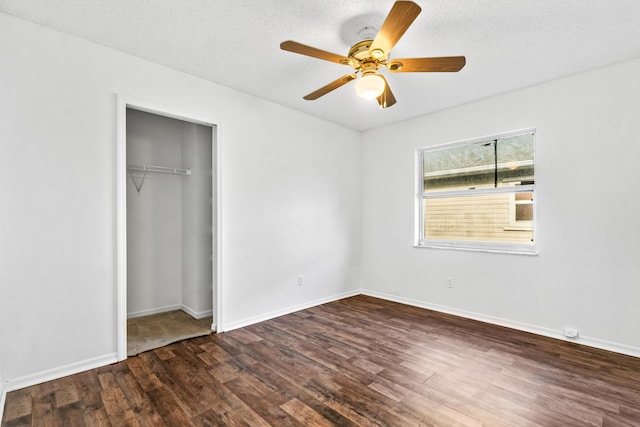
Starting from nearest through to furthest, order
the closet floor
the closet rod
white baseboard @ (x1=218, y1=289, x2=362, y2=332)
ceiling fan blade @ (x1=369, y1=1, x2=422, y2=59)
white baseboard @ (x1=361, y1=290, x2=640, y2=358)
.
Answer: ceiling fan blade @ (x1=369, y1=1, x2=422, y2=59), white baseboard @ (x1=361, y1=290, x2=640, y2=358), the closet floor, white baseboard @ (x1=218, y1=289, x2=362, y2=332), the closet rod

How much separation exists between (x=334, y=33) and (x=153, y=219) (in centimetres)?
302

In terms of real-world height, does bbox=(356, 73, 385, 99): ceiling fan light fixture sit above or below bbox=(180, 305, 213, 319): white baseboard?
above

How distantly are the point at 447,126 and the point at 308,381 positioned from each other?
10.8 feet

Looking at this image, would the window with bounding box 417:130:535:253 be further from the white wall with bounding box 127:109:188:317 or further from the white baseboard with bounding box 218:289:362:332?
the white wall with bounding box 127:109:188:317

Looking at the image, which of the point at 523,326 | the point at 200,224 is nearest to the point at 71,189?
the point at 200,224

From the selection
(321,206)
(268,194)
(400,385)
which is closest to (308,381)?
(400,385)

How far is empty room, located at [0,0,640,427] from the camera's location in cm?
210

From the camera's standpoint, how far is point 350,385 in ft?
7.30

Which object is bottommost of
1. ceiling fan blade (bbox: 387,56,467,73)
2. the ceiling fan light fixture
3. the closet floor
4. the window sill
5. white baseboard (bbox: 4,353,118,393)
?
the closet floor

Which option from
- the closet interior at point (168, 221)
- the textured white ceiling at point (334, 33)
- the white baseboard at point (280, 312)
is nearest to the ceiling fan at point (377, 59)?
the textured white ceiling at point (334, 33)

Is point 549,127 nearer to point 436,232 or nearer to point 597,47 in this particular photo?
point 597,47

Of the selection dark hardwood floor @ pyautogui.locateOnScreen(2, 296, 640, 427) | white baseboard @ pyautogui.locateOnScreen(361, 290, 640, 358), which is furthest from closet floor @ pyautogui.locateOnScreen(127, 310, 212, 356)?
white baseboard @ pyautogui.locateOnScreen(361, 290, 640, 358)

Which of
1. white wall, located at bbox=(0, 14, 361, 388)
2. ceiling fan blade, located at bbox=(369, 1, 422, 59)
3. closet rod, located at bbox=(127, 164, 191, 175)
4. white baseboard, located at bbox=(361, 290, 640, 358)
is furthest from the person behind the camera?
closet rod, located at bbox=(127, 164, 191, 175)

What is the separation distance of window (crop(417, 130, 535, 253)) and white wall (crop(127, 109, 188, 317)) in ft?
10.6
